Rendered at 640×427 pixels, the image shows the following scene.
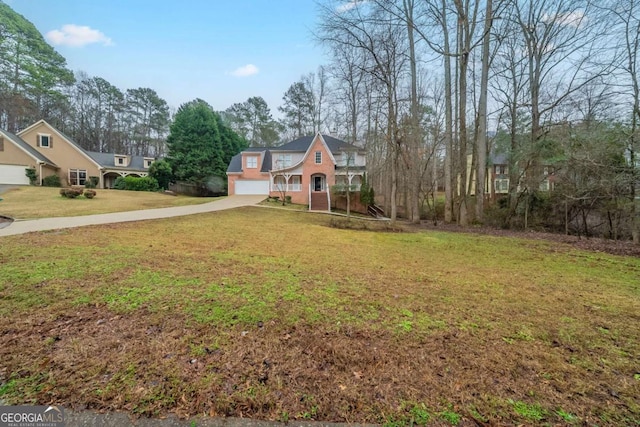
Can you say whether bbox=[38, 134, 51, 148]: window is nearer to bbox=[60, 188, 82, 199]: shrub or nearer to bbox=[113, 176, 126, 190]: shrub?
bbox=[113, 176, 126, 190]: shrub

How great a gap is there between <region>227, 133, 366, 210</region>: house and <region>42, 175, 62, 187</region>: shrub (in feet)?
52.1

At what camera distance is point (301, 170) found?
2252 centimetres

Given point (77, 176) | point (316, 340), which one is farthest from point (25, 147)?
point (316, 340)

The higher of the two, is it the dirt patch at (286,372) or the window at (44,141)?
the window at (44,141)

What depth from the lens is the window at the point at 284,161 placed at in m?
24.7

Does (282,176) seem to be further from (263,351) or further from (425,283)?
(263,351)

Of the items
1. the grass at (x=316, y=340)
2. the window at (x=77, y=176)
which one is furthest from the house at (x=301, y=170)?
the grass at (x=316, y=340)

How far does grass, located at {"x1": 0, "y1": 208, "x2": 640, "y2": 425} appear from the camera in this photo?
1724 millimetres

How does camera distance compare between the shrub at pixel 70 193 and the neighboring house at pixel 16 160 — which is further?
the neighboring house at pixel 16 160

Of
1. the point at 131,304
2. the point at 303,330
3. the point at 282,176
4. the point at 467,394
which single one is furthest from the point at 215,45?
the point at 467,394

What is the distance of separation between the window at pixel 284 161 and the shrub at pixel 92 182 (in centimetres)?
1885

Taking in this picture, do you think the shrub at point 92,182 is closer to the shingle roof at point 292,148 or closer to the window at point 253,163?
the shingle roof at point 292,148

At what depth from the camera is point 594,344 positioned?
251cm

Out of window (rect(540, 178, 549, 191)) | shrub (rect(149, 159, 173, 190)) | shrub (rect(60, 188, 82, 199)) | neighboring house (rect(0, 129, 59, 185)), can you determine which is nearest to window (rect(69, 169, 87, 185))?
neighboring house (rect(0, 129, 59, 185))
